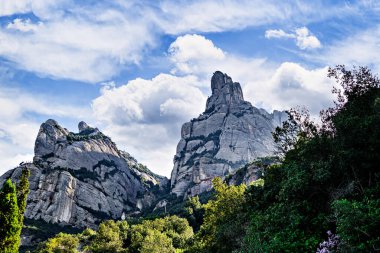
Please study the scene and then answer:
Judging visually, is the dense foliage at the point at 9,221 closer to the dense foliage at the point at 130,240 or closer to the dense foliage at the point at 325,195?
the dense foliage at the point at 325,195

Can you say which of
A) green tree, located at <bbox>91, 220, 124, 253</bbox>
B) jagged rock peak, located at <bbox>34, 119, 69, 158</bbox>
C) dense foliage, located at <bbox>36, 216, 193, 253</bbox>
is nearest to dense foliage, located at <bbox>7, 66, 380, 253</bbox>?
dense foliage, located at <bbox>36, 216, 193, 253</bbox>

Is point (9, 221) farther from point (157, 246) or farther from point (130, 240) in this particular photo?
point (130, 240)

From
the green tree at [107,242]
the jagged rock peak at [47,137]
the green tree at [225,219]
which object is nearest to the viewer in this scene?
the green tree at [225,219]

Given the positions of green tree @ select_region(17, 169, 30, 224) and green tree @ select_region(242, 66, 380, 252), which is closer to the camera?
green tree @ select_region(242, 66, 380, 252)

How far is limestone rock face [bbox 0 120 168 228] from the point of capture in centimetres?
14500

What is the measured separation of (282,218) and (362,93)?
40.9 feet

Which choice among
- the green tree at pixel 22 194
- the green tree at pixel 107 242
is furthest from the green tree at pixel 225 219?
the green tree at pixel 107 242

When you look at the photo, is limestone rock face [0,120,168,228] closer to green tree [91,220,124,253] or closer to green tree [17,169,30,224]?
green tree [91,220,124,253]

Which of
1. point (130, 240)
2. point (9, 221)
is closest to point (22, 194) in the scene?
point (9, 221)

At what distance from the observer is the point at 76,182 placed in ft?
517

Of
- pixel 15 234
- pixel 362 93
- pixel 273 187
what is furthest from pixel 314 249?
pixel 15 234

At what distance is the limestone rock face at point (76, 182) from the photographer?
476 feet

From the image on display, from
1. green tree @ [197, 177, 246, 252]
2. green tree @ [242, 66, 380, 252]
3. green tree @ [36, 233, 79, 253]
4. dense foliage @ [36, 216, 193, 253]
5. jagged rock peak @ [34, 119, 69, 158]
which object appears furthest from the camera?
jagged rock peak @ [34, 119, 69, 158]

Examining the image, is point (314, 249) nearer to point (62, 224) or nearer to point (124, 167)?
point (62, 224)
